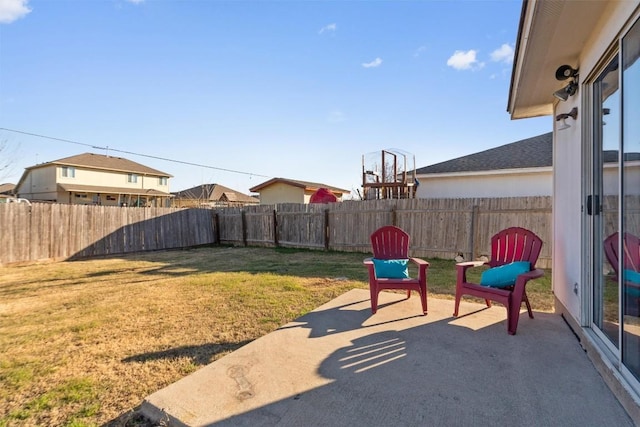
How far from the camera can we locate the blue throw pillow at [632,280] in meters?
1.81

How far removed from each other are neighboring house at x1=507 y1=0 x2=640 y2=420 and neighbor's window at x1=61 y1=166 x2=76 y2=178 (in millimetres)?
28333

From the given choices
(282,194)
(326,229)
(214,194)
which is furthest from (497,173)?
(214,194)

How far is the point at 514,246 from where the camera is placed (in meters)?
3.74

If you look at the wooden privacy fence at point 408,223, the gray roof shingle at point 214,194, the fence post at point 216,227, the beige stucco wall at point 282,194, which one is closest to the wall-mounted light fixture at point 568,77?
the wooden privacy fence at point 408,223

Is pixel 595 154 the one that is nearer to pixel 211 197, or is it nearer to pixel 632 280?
pixel 632 280

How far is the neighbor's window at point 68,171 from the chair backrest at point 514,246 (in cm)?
2828

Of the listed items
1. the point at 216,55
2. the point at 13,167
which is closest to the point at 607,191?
the point at 216,55

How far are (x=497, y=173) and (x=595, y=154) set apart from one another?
9.34 meters

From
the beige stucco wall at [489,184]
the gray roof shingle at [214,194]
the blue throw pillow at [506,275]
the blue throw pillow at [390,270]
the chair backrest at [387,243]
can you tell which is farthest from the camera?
the gray roof shingle at [214,194]

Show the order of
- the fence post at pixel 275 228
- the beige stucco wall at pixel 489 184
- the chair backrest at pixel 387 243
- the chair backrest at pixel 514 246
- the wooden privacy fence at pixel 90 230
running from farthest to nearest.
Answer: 1. the fence post at pixel 275 228
2. the beige stucco wall at pixel 489 184
3. the wooden privacy fence at pixel 90 230
4. the chair backrest at pixel 387 243
5. the chair backrest at pixel 514 246

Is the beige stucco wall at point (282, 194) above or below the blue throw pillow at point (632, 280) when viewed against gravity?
above

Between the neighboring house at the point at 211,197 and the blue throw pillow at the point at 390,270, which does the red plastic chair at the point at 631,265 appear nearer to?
the blue throw pillow at the point at 390,270

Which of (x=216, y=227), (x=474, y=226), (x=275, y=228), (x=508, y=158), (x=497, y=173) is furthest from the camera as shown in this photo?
(x=216, y=227)

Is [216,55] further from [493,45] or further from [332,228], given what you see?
[493,45]
